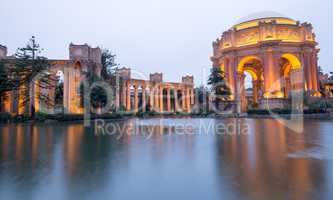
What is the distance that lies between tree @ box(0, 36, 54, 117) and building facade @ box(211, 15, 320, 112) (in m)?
26.3

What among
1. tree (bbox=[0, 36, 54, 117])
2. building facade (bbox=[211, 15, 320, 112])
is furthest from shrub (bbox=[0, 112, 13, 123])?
building facade (bbox=[211, 15, 320, 112])

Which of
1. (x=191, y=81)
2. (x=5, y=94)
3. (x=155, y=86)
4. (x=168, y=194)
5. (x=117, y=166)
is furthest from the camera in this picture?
(x=191, y=81)

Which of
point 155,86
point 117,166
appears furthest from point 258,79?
point 117,166

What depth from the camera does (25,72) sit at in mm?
21891

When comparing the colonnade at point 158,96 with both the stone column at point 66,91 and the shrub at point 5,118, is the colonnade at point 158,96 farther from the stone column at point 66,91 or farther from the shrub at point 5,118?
the shrub at point 5,118

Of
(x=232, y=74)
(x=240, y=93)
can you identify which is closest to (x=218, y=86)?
(x=232, y=74)

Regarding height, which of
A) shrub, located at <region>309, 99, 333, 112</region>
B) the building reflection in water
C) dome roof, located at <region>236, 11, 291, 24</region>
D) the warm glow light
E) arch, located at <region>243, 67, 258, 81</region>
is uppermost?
dome roof, located at <region>236, 11, 291, 24</region>

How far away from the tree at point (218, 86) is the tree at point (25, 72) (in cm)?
2187

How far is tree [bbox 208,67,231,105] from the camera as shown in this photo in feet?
107

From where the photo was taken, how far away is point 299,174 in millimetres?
3605

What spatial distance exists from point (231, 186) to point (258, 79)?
42704mm

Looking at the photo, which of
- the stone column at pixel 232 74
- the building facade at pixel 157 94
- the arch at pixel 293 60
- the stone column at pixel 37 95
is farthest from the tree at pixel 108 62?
the arch at pixel 293 60

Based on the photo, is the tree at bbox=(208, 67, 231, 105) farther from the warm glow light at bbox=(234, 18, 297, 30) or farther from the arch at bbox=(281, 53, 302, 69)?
the arch at bbox=(281, 53, 302, 69)

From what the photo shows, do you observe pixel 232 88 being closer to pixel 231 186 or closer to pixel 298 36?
pixel 298 36
